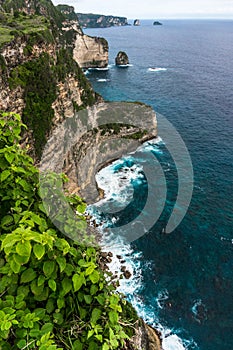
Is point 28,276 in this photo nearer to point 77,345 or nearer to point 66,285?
point 66,285

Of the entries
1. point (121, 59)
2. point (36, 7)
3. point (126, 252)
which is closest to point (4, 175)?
point (126, 252)

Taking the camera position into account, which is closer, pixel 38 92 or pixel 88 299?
A: pixel 88 299

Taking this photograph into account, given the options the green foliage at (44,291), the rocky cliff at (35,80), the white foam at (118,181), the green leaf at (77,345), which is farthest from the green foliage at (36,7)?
the green leaf at (77,345)

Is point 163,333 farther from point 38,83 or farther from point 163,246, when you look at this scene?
point 38,83

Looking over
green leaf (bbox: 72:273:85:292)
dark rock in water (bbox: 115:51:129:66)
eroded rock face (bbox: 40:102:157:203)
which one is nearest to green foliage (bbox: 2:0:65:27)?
dark rock in water (bbox: 115:51:129:66)

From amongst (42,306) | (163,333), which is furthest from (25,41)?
(163,333)

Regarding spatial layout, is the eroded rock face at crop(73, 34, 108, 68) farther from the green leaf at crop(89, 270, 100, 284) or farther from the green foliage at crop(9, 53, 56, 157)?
the green leaf at crop(89, 270, 100, 284)

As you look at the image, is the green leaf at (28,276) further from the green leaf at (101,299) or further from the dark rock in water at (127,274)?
the dark rock in water at (127,274)
